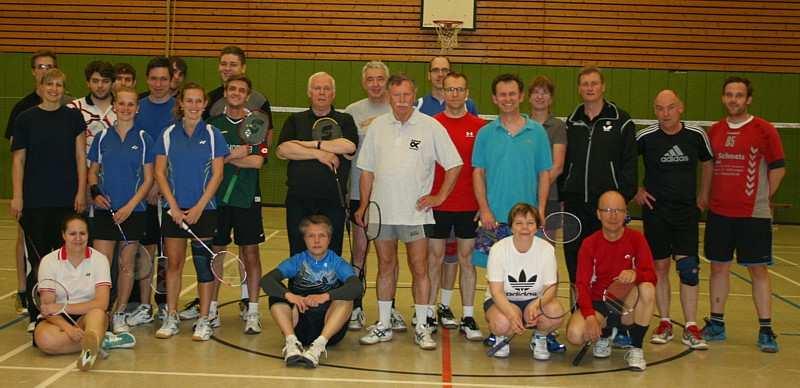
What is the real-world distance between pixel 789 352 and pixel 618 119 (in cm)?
230

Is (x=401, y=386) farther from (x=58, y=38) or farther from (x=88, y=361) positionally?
(x=58, y=38)

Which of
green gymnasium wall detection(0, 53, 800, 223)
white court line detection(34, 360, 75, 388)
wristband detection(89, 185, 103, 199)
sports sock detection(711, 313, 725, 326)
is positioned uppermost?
green gymnasium wall detection(0, 53, 800, 223)

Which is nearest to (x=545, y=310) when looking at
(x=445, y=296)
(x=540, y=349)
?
(x=540, y=349)

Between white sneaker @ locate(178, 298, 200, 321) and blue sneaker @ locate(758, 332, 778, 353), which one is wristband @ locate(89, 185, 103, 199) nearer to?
white sneaker @ locate(178, 298, 200, 321)

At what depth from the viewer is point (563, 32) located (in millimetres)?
17203

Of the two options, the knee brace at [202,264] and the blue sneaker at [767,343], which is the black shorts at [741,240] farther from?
the knee brace at [202,264]

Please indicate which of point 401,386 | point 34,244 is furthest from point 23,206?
point 401,386

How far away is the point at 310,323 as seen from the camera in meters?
6.86

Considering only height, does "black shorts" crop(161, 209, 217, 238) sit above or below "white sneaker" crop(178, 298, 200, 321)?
above

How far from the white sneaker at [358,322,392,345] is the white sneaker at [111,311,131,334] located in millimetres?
1849

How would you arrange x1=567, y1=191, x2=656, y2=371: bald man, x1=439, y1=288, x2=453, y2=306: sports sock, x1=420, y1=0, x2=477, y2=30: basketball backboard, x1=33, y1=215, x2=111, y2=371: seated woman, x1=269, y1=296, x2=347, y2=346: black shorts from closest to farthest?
x1=33, y1=215, x2=111, y2=371: seated woman
x1=567, y1=191, x2=656, y2=371: bald man
x1=269, y1=296, x2=347, y2=346: black shorts
x1=439, y1=288, x2=453, y2=306: sports sock
x1=420, y1=0, x2=477, y2=30: basketball backboard

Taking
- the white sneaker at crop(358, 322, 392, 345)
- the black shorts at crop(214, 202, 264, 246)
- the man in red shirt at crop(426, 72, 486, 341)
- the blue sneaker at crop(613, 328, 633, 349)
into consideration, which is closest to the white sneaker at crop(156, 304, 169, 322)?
the black shorts at crop(214, 202, 264, 246)

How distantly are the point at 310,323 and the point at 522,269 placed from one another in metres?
1.62

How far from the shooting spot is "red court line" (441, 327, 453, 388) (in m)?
6.21
